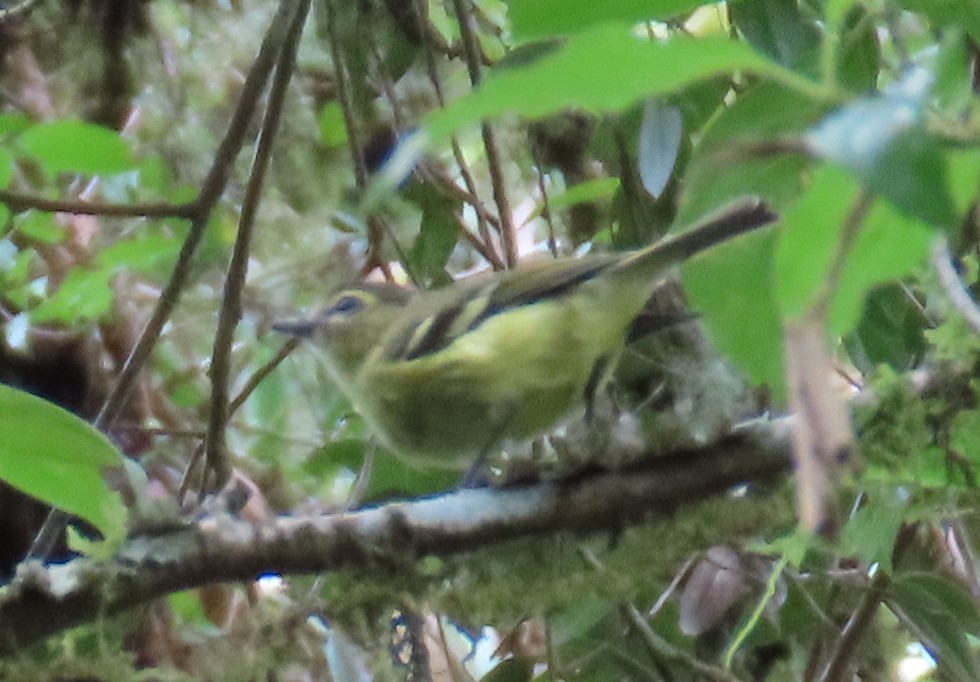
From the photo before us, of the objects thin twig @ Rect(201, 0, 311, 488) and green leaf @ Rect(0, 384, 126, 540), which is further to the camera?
thin twig @ Rect(201, 0, 311, 488)

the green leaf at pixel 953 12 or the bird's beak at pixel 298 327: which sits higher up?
the green leaf at pixel 953 12

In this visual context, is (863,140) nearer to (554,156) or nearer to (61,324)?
(554,156)

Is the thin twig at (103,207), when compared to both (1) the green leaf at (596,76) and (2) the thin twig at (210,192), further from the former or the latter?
(1) the green leaf at (596,76)

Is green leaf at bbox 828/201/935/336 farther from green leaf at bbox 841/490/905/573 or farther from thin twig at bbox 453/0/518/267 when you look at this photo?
thin twig at bbox 453/0/518/267

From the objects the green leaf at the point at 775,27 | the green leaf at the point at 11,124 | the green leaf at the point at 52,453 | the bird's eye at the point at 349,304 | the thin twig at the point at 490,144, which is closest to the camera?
the green leaf at the point at 52,453

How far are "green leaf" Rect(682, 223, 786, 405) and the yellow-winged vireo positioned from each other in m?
0.59

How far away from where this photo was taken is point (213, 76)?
2.21 meters

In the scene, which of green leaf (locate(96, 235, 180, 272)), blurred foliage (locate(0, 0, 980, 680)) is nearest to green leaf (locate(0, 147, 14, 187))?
blurred foliage (locate(0, 0, 980, 680))

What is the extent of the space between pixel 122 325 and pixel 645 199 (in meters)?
1.09

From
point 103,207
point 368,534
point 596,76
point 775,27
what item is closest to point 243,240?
point 103,207

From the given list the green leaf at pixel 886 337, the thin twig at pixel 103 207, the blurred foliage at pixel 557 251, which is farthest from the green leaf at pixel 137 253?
the green leaf at pixel 886 337

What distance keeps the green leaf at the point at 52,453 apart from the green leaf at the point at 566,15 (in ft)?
1.62

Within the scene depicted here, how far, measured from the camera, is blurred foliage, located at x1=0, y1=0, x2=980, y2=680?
1.11 feet

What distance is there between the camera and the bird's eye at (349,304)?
1.78 metres
